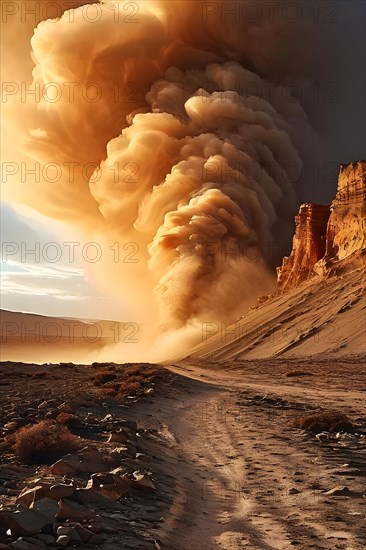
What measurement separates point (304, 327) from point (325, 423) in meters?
40.3

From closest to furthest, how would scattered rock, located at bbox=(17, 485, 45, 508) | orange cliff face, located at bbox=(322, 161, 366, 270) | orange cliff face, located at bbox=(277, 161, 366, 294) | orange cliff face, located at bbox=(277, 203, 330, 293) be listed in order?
1. scattered rock, located at bbox=(17, 485, 45, 508)
2. orange cliff face, located at bbox=(322, 161, 366, 270)
3. orange cliff face, located at bbox=(277, 161, 366, 294)
4. orange cliff face, located at bbox=(277, 203, 330, 293)

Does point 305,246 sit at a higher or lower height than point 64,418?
higher

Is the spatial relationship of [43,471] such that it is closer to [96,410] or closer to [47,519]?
[47,519]

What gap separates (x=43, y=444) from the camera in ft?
29.2

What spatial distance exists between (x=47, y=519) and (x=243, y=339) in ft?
171

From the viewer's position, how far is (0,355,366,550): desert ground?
619cm

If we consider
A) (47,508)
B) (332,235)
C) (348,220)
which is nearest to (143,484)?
(47,508)

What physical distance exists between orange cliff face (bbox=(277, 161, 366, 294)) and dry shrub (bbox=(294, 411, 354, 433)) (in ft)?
158

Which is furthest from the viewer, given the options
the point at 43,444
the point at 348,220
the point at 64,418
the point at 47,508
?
the point at 348,220

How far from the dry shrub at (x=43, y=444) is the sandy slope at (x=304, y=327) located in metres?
36.6

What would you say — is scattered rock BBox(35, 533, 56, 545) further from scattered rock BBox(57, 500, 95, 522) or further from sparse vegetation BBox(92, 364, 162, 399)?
sparse vegetation BBox(92, 364, 162, 399)

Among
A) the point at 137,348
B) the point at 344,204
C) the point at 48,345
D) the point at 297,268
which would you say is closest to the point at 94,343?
the point at 48,345

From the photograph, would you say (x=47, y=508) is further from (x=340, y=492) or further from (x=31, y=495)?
(x=340, y=492)

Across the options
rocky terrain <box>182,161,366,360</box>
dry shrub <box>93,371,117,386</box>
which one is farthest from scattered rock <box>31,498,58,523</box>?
rocky terrain <box>182,161,366,360</box>
